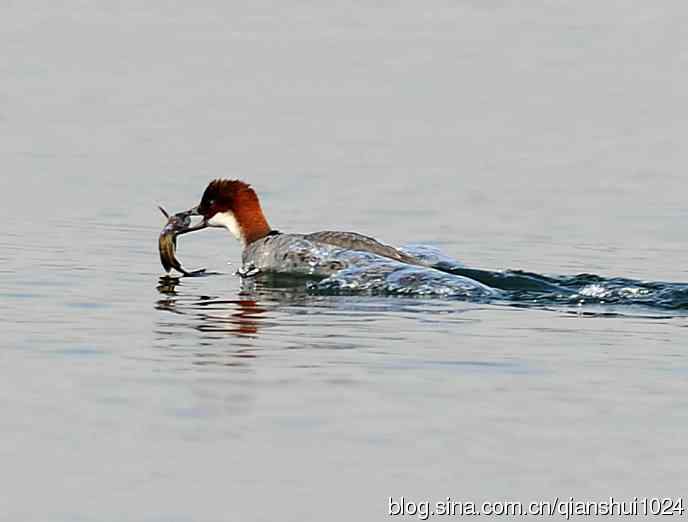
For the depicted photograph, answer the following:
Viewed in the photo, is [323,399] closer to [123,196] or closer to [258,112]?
[123,196]

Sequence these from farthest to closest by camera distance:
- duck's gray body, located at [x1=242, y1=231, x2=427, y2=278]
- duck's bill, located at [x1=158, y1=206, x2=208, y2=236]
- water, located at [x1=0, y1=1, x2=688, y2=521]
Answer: duck's bill, located at [x1=158, y1=206, x2=208, y2=236], duck's gray body, located at [x1=242, y1=231, x2=427, y2=278], water, located at [x1=0, y1=1, x2=688, y2=521]

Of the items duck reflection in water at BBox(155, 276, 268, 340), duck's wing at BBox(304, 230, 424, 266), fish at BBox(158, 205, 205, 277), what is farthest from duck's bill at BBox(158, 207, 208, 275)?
duck's wing at BBox(304, 230, 424, 266)

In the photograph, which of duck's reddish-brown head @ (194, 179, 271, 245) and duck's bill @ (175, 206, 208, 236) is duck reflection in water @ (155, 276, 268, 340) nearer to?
duck's bill @ (175, 206, 208, 236)

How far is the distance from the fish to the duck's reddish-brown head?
31 centimetres

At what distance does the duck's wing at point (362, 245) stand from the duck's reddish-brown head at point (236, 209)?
1.09m

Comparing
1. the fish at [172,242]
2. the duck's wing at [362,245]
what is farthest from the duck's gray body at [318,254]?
the fish at [172,242]

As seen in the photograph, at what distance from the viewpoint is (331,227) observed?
23922 mm

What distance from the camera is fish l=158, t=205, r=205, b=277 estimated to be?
773 inches

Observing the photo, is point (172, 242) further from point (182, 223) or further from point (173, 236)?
point (182, 223)

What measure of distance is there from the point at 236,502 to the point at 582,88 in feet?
91.9

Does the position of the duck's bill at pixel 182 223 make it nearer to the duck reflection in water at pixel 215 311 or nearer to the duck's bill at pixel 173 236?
the duck's bill at pixel 173 236

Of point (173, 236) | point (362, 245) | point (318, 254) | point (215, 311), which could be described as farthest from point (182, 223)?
point (215, 311)

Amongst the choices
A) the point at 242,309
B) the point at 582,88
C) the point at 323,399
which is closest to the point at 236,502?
the point at 323,399

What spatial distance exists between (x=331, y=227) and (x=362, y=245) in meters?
4.33
